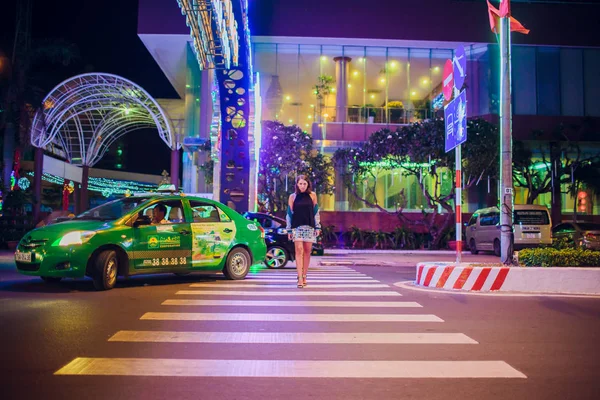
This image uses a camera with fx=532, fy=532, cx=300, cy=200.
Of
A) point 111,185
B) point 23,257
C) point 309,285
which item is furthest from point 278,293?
point 111,185

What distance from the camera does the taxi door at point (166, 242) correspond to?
948 cm

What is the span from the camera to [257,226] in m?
11.5

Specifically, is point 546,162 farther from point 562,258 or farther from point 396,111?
point 562,258

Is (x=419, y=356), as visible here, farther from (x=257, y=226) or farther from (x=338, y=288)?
(x=257, y=226)

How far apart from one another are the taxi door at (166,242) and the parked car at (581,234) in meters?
14.2

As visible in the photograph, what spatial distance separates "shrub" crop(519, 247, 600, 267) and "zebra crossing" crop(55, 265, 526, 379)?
9.21ft

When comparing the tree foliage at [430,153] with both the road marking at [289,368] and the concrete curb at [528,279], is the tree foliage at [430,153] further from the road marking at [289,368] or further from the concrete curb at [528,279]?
the road marking at [289,368]

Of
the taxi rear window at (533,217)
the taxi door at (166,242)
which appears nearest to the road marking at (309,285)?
the taxi door at (166,242)

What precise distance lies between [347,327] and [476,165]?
2077 cm

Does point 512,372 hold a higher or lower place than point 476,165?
lower

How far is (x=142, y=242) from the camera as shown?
9.48m

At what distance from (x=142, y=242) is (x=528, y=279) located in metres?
Result: 6.97

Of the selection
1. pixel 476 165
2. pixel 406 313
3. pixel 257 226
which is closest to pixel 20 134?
pixel 257 226

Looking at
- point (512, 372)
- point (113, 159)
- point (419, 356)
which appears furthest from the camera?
point (113, 159)
